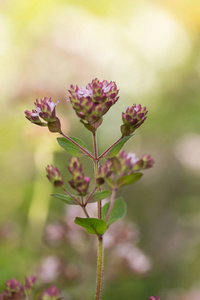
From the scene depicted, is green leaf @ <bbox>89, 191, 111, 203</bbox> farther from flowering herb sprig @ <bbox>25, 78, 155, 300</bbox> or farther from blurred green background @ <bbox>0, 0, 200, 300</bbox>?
blurred green background @ <bbox>0, 0, 200, 300</bbox>

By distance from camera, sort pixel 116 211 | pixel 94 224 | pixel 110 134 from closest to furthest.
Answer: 1. pixel 94 224
2. pixel 116 211
3. pixel 110 134

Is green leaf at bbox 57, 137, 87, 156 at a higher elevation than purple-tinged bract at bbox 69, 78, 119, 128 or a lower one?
lower

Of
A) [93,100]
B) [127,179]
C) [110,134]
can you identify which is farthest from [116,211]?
[110,134]

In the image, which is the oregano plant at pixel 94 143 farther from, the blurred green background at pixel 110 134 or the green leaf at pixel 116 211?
the blurred green background at pixel 110 134

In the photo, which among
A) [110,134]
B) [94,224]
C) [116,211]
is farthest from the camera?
[110,134]

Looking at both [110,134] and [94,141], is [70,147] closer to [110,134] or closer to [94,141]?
[94,141]

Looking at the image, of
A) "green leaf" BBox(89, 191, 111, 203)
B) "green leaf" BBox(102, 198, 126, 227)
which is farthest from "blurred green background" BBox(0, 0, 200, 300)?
"green leaf" BBox(89, 191, 111, 203)
